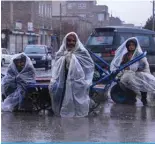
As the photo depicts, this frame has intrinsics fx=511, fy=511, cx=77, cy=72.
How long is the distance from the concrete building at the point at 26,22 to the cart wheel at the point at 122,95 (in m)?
41.0

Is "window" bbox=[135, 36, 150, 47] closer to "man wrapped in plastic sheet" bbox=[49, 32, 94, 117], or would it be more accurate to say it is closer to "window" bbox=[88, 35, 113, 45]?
"window" bbox=[88, 35, 113, 45]

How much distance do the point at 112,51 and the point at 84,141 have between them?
35.0ft

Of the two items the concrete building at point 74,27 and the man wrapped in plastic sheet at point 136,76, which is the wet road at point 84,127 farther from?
the concrete building at point 74,27

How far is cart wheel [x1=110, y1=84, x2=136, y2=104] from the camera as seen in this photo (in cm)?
1109

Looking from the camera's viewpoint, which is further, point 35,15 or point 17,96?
point 35,15

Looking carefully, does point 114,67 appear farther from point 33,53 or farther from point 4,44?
point 4,44

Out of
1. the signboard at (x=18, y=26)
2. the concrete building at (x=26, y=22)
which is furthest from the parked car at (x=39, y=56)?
the signboard at (x=18, y=26)

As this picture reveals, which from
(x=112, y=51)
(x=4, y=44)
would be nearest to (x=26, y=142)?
(x=112, y=51)

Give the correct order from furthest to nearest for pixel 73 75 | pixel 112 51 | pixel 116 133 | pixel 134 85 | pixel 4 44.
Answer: pixel 4 44
pixel 112 51
pixel 134 85
pixel 73 75
pixel 116 133

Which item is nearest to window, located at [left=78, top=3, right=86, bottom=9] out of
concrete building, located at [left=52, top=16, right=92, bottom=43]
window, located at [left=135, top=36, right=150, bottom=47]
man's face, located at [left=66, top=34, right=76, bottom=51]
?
concrete building, located at [left=52, top=16, right=92, bottom=43]

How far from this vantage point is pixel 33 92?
966 cm

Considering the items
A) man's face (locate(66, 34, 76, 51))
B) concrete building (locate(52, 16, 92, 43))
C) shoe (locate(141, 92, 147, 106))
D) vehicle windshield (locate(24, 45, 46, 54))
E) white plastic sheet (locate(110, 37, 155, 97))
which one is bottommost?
concrete building (locate(52, 16, 92, 43))

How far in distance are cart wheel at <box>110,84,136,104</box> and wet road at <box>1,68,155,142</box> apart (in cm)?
92

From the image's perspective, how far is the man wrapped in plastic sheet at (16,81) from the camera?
970 cm
